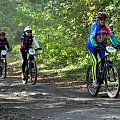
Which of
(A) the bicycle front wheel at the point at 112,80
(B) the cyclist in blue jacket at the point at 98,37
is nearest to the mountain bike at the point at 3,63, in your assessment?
(B) the cyclist in blue jacket at the point at 98,37

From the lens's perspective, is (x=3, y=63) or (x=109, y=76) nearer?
(x=109, y=76)

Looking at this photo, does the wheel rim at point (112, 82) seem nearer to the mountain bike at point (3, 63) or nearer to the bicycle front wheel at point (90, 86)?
the bicycle front wheel at point (90, 86)

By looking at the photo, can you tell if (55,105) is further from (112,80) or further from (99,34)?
(99,34)

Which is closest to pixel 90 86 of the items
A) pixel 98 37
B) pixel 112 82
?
pixel 112 82

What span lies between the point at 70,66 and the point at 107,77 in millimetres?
8072

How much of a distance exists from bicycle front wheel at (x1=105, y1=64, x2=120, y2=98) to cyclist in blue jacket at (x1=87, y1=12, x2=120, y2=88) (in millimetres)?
368

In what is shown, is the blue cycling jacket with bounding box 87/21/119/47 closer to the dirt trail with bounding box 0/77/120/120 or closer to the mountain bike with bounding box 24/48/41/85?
the dirt trail with bounding box 0/77/120/120

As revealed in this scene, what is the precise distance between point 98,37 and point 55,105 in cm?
212

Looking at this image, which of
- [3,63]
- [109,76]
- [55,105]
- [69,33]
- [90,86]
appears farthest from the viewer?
[3,63]

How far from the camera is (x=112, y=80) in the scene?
7.96 metres

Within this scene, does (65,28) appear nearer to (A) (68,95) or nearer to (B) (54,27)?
(B) (54,27)

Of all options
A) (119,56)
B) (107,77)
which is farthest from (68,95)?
(119,56)

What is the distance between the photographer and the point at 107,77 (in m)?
8.14

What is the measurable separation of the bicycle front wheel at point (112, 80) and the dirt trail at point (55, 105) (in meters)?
0.20
